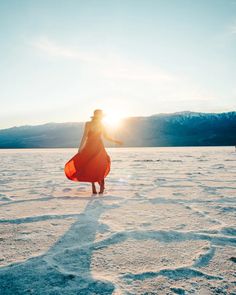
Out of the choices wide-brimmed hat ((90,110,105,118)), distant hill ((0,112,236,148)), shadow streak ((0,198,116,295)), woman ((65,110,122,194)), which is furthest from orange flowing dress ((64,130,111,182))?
distant hill ((0,112,236,148))

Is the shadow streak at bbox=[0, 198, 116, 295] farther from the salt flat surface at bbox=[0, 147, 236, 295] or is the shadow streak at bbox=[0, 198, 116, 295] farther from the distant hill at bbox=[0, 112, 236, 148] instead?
the distant hill at bbox=[0, 112, 236, 148]

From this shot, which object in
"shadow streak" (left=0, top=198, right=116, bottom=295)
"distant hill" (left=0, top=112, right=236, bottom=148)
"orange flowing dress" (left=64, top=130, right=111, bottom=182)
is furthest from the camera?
"distant hill" (left=0, top=112, right=236, bottom=148)

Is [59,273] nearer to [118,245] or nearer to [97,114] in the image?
[118,245]

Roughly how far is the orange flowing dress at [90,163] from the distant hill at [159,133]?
3498 inches

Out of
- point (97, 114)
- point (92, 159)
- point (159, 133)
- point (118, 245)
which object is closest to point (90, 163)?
point (92, 159)

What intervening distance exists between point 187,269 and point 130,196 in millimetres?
2899

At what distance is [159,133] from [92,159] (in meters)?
104

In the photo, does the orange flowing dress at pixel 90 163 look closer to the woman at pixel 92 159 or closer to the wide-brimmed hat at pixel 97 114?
the woman at pixel 92 159

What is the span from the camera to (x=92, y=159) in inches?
218

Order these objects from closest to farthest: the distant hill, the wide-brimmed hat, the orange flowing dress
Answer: the orange flowing dress
the wide-brimmed hat
the distant hill

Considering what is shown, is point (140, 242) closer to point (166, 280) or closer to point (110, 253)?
point (110, 253)

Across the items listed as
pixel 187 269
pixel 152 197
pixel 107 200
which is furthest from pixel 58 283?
pixel 152 197

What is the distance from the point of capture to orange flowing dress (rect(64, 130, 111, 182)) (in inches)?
216

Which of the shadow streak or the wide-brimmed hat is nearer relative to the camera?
the shadow streak
